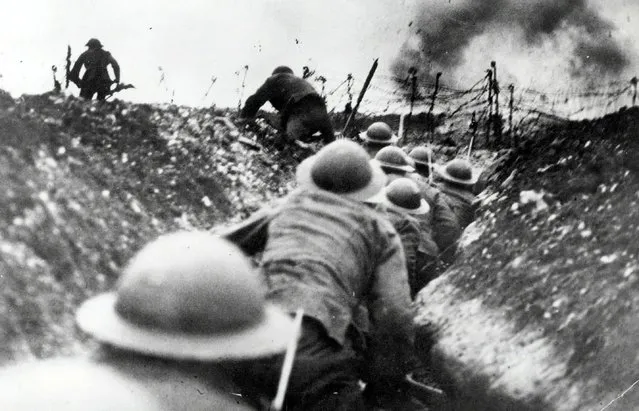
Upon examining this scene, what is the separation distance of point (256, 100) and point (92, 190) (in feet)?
12.3

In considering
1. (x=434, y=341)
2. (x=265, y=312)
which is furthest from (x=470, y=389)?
(x=265, y=312)

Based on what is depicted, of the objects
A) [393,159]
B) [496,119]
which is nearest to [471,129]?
[496,119]

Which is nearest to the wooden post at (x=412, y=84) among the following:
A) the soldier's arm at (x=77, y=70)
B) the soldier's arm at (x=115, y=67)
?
the soldier's arm at (x=115, y=67)

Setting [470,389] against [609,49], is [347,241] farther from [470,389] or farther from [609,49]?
[609,49]

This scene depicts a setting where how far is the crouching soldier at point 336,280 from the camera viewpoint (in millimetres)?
3170

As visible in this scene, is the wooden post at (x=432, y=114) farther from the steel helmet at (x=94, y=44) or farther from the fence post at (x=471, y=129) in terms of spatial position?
the steel helmet at (x=94, y=44)

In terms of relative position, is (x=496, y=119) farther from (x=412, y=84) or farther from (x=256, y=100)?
(x=256, y=100)

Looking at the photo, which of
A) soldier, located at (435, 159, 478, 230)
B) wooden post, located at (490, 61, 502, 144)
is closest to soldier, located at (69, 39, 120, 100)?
soldier, located at (435, 159, 478, 230)

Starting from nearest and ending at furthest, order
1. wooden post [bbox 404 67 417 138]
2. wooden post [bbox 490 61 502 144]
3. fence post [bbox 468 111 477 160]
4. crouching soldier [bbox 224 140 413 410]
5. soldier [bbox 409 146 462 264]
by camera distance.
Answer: crouching soldier [bbox 224 140 413 410] < soldier [bbox 409 146 462 264] < wooden post [bbox 490 61 502 144] < fence post [bbox 468 111 477 160] < wooden post [bbox 404 67 417 138]

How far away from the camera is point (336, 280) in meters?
3.34

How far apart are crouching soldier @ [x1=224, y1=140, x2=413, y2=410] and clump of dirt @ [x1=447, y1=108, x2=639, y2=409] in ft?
2.93

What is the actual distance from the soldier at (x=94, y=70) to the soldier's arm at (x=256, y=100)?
1470 mm

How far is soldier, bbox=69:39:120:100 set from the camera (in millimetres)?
8000

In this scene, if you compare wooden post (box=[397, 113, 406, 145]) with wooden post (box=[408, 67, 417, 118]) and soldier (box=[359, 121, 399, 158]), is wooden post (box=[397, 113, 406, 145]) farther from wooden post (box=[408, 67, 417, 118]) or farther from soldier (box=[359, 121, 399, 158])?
soldier (box=[359, 121, 399, 158])
